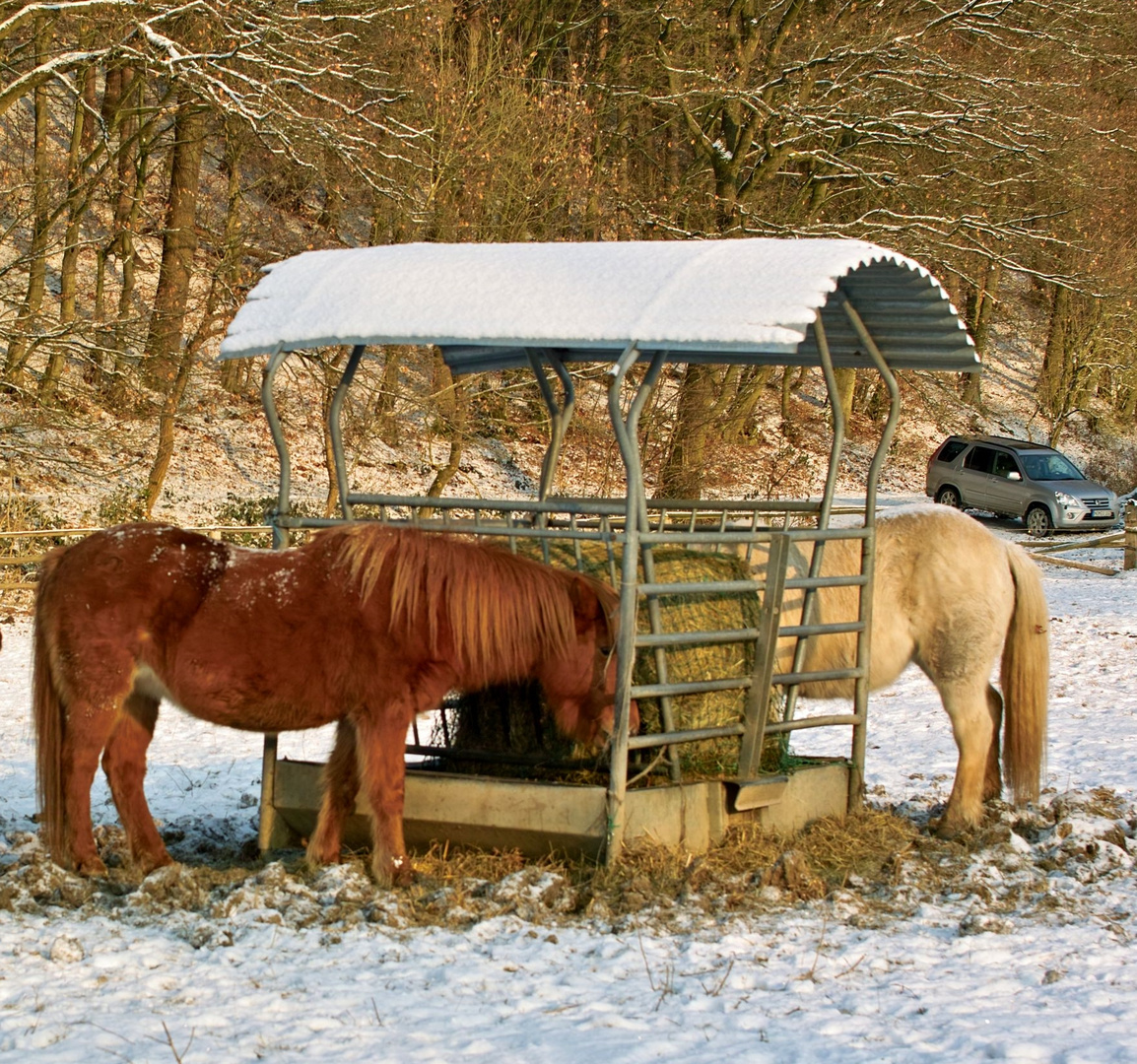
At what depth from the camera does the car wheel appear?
911 inches

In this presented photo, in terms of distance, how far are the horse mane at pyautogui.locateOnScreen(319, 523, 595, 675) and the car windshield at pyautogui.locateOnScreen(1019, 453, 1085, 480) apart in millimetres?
20360

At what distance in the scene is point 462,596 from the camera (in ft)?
16.6

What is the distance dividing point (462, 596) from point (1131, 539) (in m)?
15.2

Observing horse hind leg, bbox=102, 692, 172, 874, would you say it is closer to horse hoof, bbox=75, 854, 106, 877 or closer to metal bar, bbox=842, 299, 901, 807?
horse hoof, bbox=75, 854, 106, 877

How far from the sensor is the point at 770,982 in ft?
13.0

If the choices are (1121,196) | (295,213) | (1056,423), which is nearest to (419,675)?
(295,213)

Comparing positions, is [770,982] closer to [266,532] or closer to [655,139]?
[266,532]

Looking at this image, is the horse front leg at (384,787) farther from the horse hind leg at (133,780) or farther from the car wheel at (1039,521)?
the car wheel at (1039,521)

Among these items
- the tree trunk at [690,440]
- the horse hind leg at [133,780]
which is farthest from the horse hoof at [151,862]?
the tree trunk at [690,440]

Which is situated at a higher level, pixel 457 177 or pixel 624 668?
pixel 457 177

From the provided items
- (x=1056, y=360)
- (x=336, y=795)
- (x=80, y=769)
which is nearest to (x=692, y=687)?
(x=336, y=795)

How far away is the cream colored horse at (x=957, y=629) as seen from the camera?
6.26 meters

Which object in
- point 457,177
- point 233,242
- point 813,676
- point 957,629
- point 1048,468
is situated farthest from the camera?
point 1048,468

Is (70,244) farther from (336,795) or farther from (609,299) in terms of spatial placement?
(609,299)
